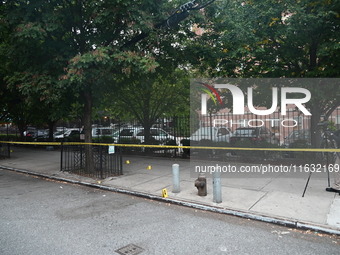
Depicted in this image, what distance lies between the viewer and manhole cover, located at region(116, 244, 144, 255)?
4178mm

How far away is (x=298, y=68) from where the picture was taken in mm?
11125

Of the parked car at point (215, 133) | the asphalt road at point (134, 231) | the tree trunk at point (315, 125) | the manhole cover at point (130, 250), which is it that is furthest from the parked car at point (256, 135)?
the manhole cover at point (130, 250)

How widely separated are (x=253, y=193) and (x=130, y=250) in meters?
4.09

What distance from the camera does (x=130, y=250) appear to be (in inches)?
168

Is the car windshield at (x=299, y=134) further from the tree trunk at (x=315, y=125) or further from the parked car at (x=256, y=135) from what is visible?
the parked car at (x=256, y=135)

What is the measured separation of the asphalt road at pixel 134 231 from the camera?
4320 millimetres

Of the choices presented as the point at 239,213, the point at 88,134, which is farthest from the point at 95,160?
the point at 239,213

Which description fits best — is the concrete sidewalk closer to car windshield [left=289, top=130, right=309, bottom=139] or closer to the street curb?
the street curb

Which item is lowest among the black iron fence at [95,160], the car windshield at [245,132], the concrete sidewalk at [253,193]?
the concrete sidewalk at [253,193]

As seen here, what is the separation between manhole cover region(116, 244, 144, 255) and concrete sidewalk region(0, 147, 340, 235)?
237 centimetres

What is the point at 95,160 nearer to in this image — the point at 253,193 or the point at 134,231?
the point at 134,231

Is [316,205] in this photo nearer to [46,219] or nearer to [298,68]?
[46,219]

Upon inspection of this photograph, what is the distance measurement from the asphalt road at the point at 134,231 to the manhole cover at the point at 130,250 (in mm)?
86

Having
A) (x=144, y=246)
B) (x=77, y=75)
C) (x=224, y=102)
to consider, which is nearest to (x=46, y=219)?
(x=144, y=246)
